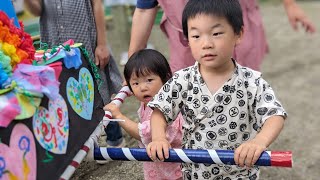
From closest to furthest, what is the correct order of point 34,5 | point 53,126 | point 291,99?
point 53,126
point 34,5
point 291,99

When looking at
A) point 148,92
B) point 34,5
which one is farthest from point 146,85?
point 34,5

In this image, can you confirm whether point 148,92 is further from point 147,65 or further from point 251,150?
point 251,150

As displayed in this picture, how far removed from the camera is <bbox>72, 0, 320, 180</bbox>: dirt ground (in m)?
2.66

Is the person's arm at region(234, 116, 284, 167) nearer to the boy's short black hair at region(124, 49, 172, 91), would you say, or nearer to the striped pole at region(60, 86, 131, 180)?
the striped pole at region(60, 86, 131, 180)

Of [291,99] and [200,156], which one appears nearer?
[200,156]

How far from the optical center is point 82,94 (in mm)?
1551

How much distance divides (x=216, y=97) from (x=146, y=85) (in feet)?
1.32

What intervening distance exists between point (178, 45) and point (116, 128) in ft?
2.11

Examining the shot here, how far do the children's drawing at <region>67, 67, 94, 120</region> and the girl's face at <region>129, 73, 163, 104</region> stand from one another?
13.1 inches

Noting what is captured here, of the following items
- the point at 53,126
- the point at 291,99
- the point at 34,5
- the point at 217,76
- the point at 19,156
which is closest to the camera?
the point at 19,156

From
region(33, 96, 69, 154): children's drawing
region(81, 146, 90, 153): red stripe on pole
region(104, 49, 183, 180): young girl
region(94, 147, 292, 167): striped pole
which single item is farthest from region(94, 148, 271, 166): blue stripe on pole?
region(104, 49, 183, 180): young girl

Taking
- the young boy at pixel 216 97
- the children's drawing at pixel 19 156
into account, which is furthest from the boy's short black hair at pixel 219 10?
the children's drawing at pixel 19 156

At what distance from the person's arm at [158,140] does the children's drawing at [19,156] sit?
39 cm

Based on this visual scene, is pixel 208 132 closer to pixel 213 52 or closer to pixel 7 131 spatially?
pixel 213 52
